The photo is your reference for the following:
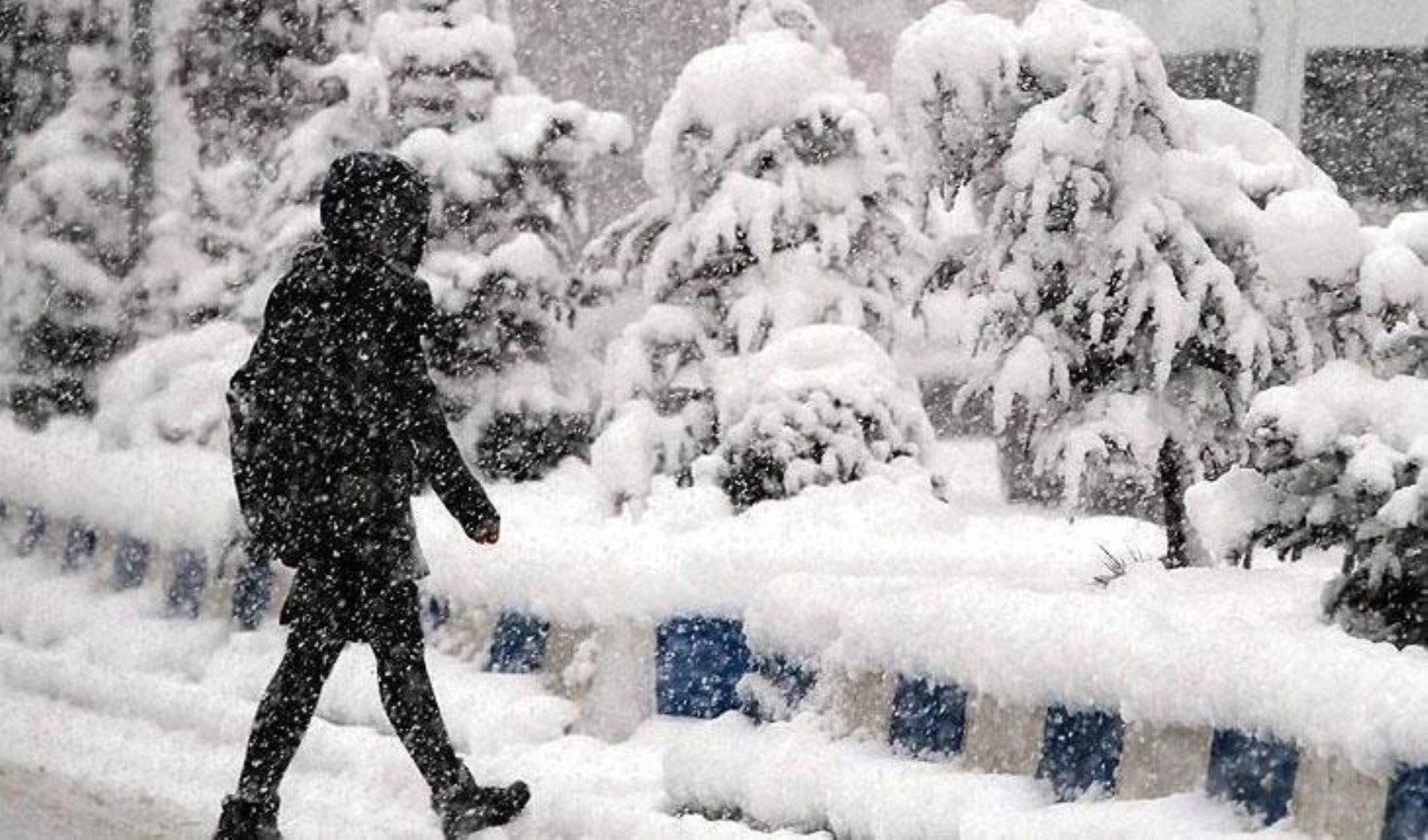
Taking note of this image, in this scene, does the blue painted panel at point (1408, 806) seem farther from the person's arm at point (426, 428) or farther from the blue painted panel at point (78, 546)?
the blue painted panel at point (78, 546)

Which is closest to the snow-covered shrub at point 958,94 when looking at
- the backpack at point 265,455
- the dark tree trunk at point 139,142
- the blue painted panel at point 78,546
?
the backpack at point 265,455

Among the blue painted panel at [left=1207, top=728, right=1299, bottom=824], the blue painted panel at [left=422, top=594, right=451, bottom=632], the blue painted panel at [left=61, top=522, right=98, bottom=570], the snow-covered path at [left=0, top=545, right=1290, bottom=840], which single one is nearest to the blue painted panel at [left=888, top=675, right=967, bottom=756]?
the snow-covered path at [left=0, top=545, right=1290, bottom=840]

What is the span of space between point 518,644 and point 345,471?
1713mm

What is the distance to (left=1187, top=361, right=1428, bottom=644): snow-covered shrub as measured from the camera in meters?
4.75

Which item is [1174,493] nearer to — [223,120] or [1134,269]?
[1134,269]

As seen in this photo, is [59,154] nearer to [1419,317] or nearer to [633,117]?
[633,117]

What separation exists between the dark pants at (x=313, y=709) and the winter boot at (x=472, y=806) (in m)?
0.03

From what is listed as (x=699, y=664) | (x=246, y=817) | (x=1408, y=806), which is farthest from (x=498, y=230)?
(x=1408, y=806)

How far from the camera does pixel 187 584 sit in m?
9.48

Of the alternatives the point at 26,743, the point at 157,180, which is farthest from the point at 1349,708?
the point at 157,180

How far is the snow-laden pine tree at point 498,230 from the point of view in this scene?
12477 mm

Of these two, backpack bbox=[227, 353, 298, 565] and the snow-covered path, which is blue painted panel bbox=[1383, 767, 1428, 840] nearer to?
the snow-covered path

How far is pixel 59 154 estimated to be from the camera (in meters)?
17.7

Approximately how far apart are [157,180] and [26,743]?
1032cm
